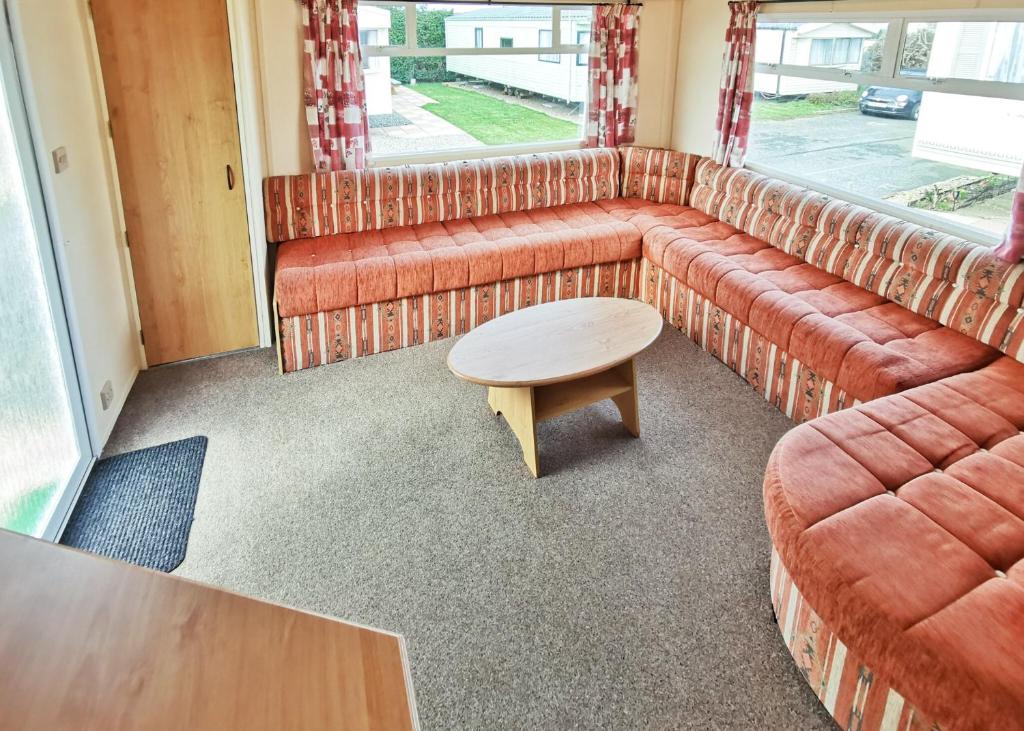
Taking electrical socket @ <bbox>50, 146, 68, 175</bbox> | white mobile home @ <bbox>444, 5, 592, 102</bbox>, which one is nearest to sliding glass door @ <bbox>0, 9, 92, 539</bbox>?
electrical socket @ <bbox>50, 146, 68, 175</bbox>

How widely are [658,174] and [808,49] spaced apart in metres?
1.14

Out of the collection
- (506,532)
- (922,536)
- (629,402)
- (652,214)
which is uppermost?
(652,214)

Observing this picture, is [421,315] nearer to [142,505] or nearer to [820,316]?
[142,505]

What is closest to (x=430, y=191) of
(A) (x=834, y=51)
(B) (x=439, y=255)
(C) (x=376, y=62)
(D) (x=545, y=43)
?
(B) (x=439, y=255)

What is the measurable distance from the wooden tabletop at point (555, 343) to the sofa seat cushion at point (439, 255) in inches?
27.4

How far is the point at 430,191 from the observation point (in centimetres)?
432

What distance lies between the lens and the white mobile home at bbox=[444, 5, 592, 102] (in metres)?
4.45

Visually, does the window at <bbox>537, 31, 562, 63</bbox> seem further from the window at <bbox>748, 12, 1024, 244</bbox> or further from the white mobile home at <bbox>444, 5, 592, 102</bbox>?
the window at <bbox>748, 12, 1024, 244</bbox>

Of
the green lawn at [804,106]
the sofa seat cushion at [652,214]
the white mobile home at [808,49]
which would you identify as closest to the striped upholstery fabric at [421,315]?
the sofa seat cushion at [652,214]

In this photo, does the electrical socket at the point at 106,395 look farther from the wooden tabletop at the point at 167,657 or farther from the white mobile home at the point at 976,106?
the white mobile home at the point at 976,106

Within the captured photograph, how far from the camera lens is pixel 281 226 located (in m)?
3.99

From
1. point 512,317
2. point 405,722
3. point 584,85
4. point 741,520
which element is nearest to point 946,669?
point 741,520

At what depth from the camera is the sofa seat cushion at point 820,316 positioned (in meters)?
2.76

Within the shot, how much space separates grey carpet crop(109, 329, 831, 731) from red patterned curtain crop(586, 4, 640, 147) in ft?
6.67
